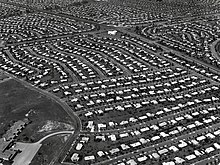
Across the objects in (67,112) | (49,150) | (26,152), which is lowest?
(26,152)

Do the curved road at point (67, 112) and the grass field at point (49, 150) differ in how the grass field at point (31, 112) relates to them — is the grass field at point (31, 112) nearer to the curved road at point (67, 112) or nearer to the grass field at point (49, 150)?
the curved road at point (67, 112)

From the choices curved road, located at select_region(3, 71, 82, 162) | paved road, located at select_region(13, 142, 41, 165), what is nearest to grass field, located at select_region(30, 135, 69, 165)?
paved road, located at select_region(13, 142, 41, 165)

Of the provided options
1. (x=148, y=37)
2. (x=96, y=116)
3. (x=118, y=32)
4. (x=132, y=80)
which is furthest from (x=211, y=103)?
(x=118, y=32)

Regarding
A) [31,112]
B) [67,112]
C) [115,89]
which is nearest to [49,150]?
[67,112]

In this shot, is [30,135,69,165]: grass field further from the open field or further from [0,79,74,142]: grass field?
[0,79,74,142]: grass field

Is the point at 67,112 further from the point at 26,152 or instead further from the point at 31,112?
the point at 26,152

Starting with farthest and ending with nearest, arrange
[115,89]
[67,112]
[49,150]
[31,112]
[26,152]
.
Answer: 1. [115,89]
2. [31,112]
3. [67,112]
4. [49,150]
5. [26,152]

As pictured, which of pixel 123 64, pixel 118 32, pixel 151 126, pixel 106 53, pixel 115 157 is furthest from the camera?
pixel 118 32

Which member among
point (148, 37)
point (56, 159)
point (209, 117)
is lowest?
point (56, 159)

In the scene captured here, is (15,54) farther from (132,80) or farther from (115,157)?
(115,157)
